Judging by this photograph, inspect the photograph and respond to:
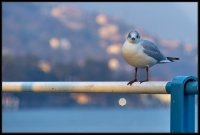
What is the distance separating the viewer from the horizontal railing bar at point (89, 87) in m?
1.62

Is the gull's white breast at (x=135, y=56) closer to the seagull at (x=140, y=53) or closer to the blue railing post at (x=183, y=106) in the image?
the seagull at (x=140, y=53)

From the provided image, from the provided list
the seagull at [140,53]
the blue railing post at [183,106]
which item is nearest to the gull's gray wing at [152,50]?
the seagull at [140,53]

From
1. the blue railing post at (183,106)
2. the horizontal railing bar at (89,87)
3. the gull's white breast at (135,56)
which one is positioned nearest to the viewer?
the blue railing post at (183,106)

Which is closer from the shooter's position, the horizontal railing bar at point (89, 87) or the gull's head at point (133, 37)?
the horizontal railing bar at point (89, 87)

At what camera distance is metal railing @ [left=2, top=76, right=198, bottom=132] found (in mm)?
1494

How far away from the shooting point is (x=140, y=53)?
2135mm

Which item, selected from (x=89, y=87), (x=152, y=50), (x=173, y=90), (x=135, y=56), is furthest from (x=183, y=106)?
(x=152, y=50)

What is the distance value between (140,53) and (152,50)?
0.10m

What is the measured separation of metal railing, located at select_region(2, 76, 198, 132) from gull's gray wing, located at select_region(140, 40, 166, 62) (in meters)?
0.46

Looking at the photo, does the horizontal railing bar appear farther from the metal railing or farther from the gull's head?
the gull's head

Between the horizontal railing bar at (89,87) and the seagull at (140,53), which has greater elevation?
the seagull at (140,53)

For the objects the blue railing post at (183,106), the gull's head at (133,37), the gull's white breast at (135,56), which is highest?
the gull's head at (133,37)

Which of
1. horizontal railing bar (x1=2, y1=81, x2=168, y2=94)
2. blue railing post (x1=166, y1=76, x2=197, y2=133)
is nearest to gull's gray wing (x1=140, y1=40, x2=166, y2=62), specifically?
horizontal railing bar (x1=2, y1=81, x2=168, y2=94)

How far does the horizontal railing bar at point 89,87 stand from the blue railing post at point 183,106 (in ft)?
0.20
